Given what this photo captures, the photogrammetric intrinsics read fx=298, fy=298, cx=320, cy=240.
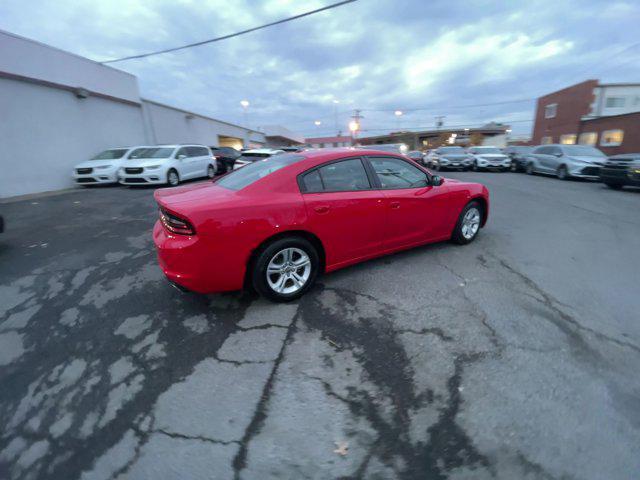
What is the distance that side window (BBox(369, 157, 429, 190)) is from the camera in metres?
3.59

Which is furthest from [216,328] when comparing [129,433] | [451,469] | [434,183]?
[434,183]

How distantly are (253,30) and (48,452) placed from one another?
38.1 feet

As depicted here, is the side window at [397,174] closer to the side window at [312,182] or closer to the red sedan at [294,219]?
the red sedan at [294,219]

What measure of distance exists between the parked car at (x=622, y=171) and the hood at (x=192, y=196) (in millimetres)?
12320

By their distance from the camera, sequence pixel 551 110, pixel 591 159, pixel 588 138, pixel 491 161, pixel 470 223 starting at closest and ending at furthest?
pixel 470 223
pixel 591 159
pixel 491 161
pixel 588 138
pixel 551 110

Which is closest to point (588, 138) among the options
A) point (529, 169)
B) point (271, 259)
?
point (529, 169)

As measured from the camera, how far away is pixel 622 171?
31.2 feet

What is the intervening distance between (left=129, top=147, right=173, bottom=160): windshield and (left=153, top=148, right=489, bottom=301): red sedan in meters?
Answer: 9.39

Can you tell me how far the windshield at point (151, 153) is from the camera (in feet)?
37.2

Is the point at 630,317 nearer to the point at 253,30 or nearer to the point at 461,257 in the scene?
the point at 461,257

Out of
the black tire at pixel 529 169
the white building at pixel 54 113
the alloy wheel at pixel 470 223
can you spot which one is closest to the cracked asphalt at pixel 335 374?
the alloy wheel at pixel 470 223

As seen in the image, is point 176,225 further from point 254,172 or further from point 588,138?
point 588,138

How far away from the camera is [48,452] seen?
65.7 inches

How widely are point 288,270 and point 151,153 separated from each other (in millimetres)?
11187
